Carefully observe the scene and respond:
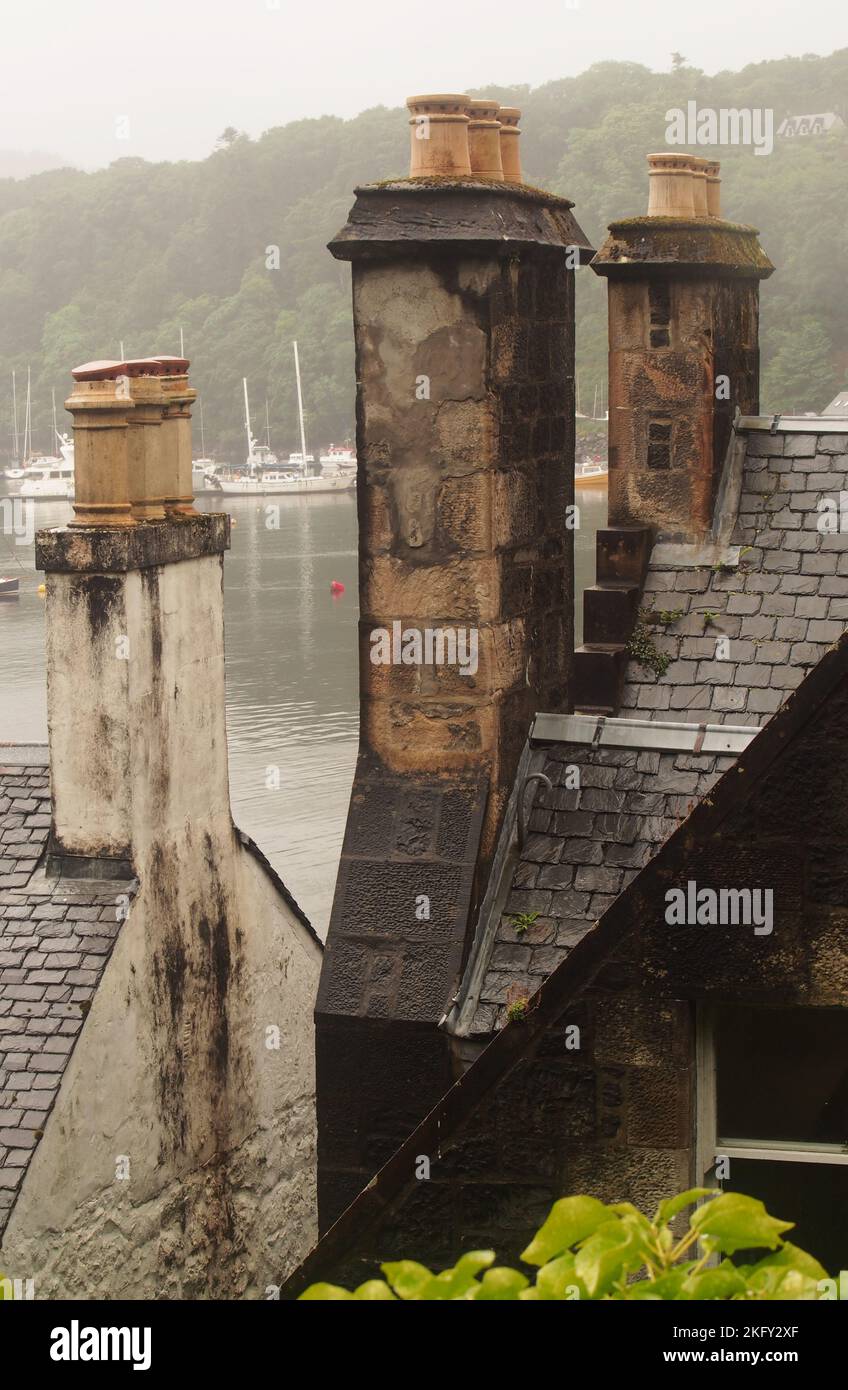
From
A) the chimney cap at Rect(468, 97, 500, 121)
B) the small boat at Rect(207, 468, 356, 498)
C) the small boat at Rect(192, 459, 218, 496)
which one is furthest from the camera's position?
the small boat at Rect(192, 459, 218, 496)

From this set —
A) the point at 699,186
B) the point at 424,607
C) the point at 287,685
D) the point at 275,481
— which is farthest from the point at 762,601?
the point at 275,481

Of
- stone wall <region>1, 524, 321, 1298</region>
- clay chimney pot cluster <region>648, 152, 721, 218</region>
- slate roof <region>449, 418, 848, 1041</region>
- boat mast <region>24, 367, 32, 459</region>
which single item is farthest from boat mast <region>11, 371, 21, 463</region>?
slate roof <region>449, 418, 848, 1041</region>

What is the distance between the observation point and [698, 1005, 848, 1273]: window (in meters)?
5.22

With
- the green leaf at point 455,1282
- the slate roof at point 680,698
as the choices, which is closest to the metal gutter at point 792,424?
the slate roof at point 680,698

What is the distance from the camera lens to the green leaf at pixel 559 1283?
276 centimetres

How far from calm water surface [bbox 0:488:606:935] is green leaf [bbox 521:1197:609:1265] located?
24.9 m

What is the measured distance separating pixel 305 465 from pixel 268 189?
2700 cm

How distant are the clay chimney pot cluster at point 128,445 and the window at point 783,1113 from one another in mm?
6651

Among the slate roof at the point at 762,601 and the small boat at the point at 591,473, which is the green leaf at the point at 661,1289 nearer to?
the slate roof at the point at 762,601

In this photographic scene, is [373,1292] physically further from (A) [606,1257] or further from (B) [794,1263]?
(B) [794,1263]

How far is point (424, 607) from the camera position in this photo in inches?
323

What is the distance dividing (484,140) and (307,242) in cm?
10692

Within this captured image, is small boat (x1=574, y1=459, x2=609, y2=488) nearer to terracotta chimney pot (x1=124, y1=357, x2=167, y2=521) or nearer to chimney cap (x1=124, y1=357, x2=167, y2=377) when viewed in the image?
chimney cap (x1=124, y1=357, x2=167, y2=377)
